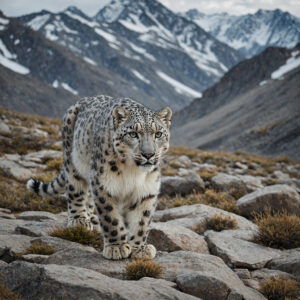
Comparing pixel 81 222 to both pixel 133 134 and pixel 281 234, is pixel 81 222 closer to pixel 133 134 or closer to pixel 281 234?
pixel 133 134

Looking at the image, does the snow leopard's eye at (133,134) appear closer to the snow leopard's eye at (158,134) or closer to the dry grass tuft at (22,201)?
the snow leopard's eye at (158,134)

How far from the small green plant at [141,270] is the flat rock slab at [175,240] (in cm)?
176

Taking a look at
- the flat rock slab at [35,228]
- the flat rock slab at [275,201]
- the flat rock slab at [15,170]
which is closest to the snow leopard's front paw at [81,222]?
the flat rock slab at [35,228]

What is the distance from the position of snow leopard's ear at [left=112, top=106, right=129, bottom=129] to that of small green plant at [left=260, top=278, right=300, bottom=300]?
139 inches

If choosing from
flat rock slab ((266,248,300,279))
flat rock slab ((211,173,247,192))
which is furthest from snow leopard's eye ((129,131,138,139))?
flat rock slab ((211,173,247,192))

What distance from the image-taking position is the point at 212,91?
109 m

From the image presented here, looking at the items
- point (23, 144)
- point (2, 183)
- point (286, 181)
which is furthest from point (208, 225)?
point (23, 144)

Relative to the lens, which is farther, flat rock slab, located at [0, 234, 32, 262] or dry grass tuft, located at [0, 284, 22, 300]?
flat rock slab, located at [0, 234, 32, 262]

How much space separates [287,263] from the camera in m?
6.49

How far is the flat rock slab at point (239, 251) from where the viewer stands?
22.0ft

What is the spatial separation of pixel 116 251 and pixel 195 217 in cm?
341

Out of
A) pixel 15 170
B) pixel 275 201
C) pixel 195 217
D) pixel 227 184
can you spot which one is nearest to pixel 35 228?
pixel 195 217

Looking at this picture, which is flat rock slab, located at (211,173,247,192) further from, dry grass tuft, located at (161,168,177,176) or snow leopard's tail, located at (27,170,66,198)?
snow leopard's tail, located at (27,170,66,198)

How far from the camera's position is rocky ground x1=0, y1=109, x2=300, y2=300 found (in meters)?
4.41
